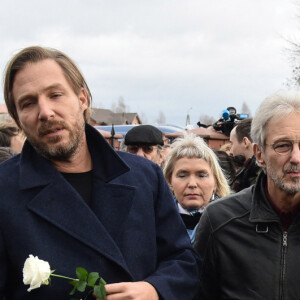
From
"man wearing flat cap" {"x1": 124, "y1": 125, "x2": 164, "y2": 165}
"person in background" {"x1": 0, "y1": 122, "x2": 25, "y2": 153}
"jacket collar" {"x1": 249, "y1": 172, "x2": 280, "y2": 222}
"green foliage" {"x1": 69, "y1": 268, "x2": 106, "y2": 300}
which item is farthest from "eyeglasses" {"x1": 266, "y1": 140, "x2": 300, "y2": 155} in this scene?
"person in background" {"x1": 0, "y1": 122, "x2": 25, "y2": 153}

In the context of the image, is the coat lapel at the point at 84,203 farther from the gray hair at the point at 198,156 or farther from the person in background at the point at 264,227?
the gray hair at the point at 198,156

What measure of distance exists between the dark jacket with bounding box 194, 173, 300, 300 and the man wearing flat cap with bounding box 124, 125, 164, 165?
219 cm

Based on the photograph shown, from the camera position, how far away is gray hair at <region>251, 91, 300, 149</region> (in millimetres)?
2027

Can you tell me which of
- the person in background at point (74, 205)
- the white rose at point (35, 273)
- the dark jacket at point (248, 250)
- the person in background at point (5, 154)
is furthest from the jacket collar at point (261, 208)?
the person in background at point (5, 154)

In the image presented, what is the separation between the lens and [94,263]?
1.63 m

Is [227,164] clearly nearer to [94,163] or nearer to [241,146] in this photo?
[241,146]

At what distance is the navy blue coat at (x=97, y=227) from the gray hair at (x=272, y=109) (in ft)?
1.92

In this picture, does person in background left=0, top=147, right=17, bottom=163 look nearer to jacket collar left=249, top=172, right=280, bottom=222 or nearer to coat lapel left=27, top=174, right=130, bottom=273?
coat lapel left=27, top=174, right=130, bottom=273

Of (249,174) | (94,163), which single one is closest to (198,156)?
(249,174)

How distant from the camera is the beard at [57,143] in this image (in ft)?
5.59

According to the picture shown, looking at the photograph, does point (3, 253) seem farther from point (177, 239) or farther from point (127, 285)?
point (177, 239)

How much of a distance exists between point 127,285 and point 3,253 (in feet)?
1.55

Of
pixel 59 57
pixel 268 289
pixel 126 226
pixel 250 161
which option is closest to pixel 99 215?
pixel 126 226

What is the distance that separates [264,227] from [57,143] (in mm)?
1030
